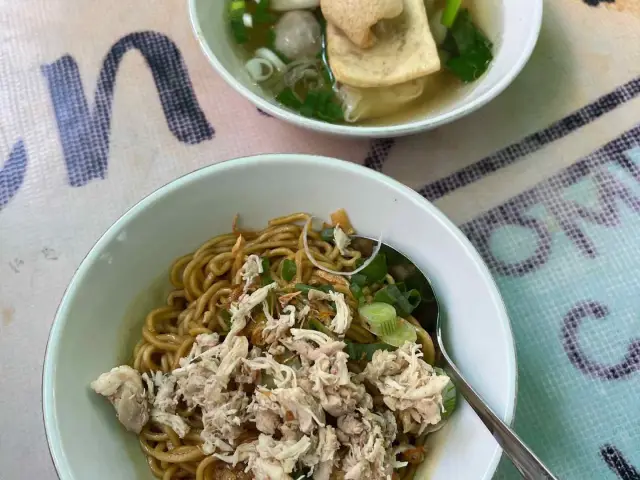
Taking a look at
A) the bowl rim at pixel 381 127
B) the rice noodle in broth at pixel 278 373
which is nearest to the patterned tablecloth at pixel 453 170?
the bowl rim at pixel 381 127

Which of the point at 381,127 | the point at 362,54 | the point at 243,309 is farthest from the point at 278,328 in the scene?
the point at 362,54

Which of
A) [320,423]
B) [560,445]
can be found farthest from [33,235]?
[560,445]

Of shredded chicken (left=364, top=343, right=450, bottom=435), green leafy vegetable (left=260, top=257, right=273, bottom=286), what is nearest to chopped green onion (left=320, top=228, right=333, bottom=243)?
green leafy vegetable (left=260, top=257, right=273, bottom=286)

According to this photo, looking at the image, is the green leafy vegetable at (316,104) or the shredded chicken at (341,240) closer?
the shredded chicken at (341,240)

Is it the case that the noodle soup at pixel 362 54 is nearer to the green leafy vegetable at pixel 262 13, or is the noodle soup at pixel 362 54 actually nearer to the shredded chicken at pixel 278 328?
the green leafy vegetable at pixel 262 13

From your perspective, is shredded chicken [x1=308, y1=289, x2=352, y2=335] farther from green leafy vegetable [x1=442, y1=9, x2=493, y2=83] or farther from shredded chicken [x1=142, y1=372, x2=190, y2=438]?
green leafy vegetable [x1=442, y1=9, x2=493, y2=83]

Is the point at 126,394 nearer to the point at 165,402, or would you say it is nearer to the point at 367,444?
the point at 165,402
